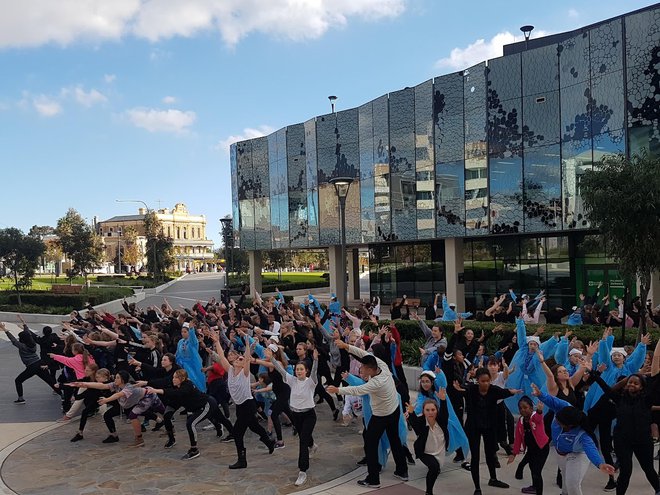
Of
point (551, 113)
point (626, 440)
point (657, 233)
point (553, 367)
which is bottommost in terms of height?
point (626, 440)

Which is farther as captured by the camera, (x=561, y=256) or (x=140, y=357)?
(x=561, y=256)

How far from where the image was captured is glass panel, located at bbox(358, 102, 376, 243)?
28.6m

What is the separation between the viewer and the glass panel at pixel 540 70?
21.3m

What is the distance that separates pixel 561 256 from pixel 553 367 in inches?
756

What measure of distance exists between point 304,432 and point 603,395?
3.62 m

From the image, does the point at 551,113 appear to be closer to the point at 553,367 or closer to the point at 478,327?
the point at 478,327

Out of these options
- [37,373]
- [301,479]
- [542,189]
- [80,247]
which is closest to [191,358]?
[301,479]

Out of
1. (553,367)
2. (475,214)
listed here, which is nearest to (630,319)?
(553,367)

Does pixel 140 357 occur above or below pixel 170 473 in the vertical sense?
above

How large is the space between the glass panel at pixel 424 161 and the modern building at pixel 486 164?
0.06 metres

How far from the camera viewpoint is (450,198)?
24.9m

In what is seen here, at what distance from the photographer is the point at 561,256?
81.5 ft

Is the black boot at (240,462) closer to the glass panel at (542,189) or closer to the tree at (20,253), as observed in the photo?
the glass panel at (542,189)

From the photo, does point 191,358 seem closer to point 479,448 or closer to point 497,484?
point 479,448
